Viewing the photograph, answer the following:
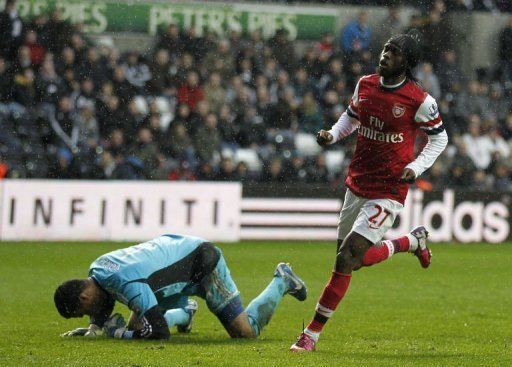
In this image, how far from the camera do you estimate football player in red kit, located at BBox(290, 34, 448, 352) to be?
26.1 feet

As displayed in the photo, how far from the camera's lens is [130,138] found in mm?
18266

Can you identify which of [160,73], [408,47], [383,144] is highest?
[408,47]

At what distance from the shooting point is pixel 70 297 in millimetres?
7668

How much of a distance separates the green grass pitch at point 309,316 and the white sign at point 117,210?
518 mm

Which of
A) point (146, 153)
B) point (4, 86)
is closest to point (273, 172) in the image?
point (146, 153)

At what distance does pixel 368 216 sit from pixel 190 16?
44.0ft

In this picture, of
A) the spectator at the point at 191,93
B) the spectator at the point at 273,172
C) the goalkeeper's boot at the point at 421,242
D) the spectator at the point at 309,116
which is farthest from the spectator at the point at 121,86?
the goalkeeper's boot at the point at 421,242

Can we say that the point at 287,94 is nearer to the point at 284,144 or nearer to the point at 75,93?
the point at 284,144

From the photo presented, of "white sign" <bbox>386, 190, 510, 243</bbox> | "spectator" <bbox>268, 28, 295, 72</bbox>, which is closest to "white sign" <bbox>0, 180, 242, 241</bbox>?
"white sign" <bbox>386, 190, 510, 243</bbox>

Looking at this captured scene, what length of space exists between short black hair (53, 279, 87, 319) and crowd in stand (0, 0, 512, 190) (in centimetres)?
971

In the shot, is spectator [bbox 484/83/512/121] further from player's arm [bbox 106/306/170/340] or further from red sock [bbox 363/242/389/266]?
player's arm [bbox 106/306/170/340]

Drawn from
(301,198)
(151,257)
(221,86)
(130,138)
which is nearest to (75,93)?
(130,138)

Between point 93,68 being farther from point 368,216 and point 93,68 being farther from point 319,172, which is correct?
point 368,216

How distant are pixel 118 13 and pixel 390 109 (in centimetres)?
1313
